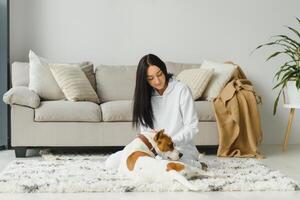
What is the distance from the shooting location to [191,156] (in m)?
3.40

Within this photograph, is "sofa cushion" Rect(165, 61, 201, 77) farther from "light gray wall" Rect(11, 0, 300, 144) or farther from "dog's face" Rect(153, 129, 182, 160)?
"dog's face" Rect(153, 129, 182, 160)

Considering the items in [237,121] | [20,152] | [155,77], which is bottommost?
[20,152]

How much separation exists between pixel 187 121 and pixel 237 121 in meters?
1.17

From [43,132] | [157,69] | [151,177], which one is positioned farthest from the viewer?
[43,132]

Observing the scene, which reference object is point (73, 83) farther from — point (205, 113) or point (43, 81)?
point (205, 113)

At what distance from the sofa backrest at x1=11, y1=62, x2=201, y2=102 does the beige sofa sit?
1.45 feet

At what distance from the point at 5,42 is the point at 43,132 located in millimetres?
1093

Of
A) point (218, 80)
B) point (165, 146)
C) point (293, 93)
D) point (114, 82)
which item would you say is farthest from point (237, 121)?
point (165, 146)

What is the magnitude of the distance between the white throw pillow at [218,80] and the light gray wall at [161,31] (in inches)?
23.4

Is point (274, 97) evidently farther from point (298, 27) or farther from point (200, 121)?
point (200, 121)

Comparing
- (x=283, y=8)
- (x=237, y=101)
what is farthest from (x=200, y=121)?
(x=283, y=8)

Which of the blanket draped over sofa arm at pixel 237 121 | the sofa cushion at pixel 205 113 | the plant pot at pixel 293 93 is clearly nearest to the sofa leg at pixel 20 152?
the sofa cushion at pixel 205 113

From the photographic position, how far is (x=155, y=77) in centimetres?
326

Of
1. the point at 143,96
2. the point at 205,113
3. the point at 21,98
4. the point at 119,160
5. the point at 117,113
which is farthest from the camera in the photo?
the point at 205,113
